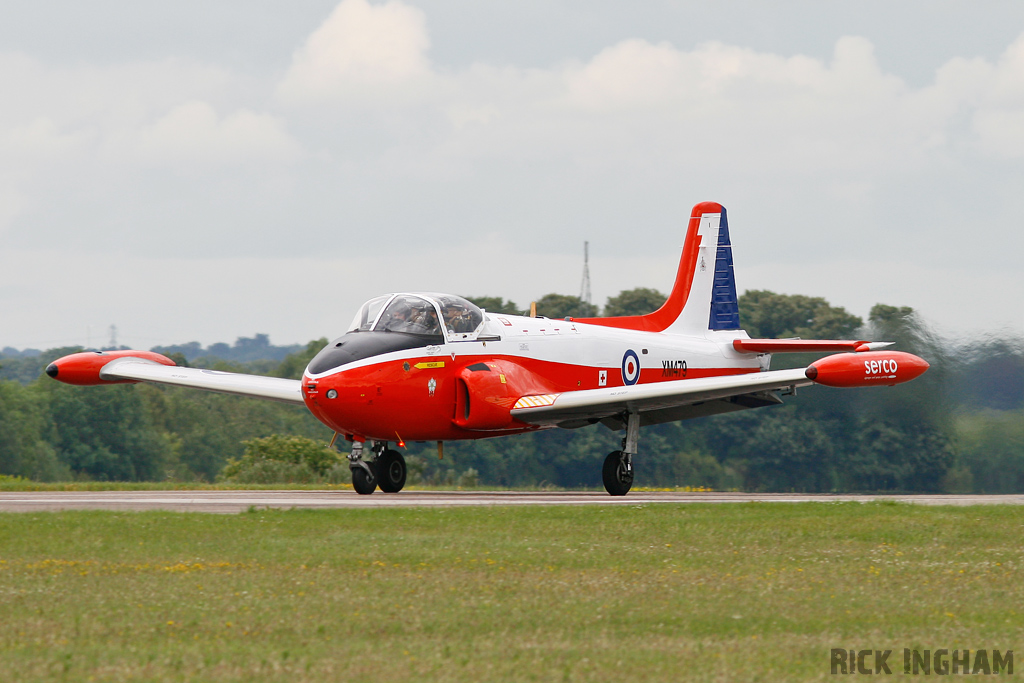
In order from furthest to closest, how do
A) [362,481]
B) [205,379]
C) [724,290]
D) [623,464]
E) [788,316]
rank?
[788,316] → [724,290] → [205,379] → [623,464] → [362,481]

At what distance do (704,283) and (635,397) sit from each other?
8.91m

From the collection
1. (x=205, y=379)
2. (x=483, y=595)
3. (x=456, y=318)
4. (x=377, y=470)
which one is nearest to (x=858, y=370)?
(x=456, y=318)

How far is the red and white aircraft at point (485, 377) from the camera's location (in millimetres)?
20641

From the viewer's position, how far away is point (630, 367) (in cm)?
2644

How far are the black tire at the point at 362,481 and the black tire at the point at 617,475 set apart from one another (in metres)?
5.04

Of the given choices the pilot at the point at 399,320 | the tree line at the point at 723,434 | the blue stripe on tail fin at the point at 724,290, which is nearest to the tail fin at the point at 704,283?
the blue stripe on tail fin at the point at 724,290

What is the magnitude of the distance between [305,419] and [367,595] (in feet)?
223

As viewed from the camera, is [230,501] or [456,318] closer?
[230,501]

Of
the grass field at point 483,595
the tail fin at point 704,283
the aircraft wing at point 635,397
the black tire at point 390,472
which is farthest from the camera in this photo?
the tail fin at point 704,283

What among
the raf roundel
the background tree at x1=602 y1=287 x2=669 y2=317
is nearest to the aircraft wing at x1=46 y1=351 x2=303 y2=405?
the raf roundel

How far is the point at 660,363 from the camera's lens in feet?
89.4

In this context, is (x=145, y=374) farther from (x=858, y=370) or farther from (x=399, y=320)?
(x=858, y=370)

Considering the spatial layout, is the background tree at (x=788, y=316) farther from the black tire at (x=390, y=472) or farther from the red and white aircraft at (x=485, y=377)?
the black tire at (x=390, y=472)

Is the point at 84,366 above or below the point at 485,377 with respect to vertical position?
above
